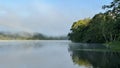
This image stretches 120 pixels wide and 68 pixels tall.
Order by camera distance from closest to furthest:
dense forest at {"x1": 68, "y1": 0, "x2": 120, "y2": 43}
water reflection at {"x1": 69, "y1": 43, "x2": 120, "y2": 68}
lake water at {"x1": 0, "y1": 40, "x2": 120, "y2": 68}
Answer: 1. water reflection at {"x1": 69, "y1": 43, "x2": 120, "y2": 68}
2. lake water at {"x1": 0, "y1": 40, "x2": 120, "y2": 68}
3. dense forest at {"x1": 68, "y1": 0, "x2": 120, "y2": 43}

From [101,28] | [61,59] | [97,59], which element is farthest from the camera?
[101,28]

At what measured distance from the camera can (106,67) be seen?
24.5m

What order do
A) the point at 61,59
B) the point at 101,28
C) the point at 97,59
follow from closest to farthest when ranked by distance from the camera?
the point at 97,59, the point at 61,59, the point at 101,28

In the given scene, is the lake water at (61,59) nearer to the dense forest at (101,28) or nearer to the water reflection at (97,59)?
the water reflection at (97,59)

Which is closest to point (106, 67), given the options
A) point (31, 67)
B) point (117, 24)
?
point (31, 67)

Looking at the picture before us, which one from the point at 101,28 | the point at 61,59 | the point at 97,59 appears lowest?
the point at 97,59

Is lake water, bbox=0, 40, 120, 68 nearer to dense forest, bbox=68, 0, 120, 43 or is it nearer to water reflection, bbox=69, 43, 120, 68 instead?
water reflection, bbox=69, 43, 120, 68

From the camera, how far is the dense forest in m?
64.1

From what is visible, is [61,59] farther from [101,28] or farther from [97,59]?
[101,28]

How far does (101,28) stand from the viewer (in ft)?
334

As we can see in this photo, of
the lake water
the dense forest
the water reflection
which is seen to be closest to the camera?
the water reflection

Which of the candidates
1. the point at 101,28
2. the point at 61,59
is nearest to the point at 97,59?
the point at 61,59

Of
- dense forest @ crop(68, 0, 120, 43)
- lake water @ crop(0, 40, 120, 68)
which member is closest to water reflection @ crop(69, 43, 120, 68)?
lake water @ crop(0, 40, 120, 68)

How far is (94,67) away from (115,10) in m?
38.3
